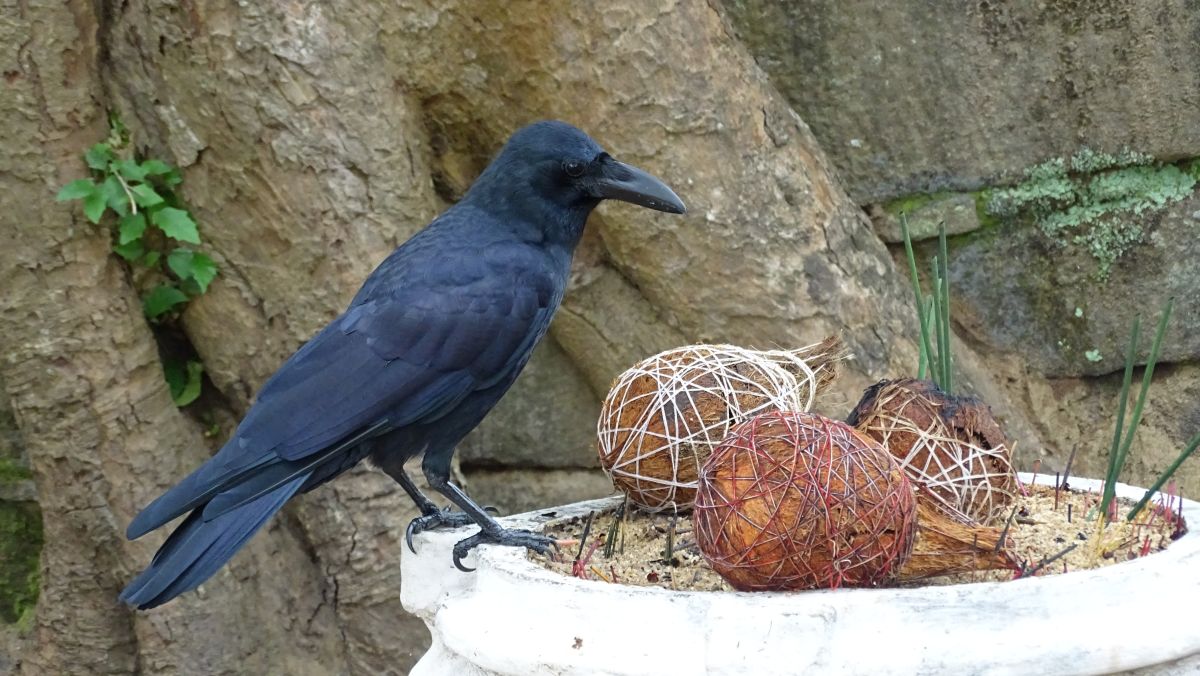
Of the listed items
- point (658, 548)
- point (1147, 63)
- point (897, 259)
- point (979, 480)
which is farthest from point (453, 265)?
point (1147, 63)

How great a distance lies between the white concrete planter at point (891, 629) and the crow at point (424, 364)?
1.41 ft

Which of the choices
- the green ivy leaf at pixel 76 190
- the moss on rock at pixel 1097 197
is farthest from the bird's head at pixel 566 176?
the moss on rock at pixel 1097 197

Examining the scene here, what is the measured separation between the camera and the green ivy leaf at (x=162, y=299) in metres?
3.04

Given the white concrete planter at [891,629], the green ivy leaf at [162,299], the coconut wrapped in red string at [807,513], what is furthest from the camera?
the green ivy leaf at [162,299]

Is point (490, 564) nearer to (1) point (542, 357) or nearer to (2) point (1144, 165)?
(1) point (542, 357)

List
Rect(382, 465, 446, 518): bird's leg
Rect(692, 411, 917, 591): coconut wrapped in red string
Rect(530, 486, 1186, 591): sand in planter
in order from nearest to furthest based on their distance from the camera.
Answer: Rect(692, 411, 917, 591): coconut wrapped in red string < Rect(530, 486, 1186, 591): sand in planter < Rect(382, 465, 446, 518): bird's leg

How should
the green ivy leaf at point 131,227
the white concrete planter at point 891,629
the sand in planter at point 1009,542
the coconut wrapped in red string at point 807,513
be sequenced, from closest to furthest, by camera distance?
the white concrete planter at point 891,629 → the coconut wrapped in red string at point 807,513 → the sand in planter at point 1009,542 → the green ivy leaf at point 131,227

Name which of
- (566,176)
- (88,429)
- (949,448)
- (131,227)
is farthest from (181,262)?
(949,448)

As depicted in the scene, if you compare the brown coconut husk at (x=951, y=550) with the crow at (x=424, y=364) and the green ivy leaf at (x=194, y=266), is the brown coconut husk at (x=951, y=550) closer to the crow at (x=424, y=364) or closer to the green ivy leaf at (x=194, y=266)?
the crow at (x=424, y=364)

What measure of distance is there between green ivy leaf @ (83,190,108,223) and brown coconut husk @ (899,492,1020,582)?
208cm

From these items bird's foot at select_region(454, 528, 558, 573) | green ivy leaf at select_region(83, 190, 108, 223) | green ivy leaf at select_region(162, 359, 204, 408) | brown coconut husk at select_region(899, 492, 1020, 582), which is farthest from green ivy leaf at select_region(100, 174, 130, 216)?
brown coconut husk at select_region(899, 492, 1020, 582)

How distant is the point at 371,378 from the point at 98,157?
1230mm

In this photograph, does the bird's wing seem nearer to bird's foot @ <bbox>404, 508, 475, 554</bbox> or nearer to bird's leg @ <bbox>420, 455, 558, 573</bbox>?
bird's leg @ <bbox>420, 455, 558, 573</bbox>

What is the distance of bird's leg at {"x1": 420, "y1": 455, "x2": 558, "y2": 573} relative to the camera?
6.46ft
